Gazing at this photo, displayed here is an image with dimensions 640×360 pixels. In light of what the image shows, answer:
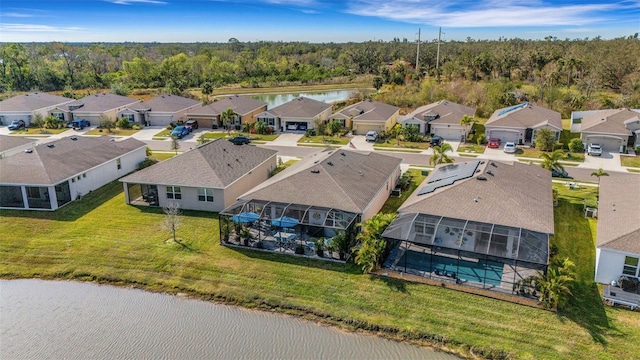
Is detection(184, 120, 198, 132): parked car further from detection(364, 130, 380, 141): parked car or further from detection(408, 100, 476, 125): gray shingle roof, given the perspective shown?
detection(408, 100, 476, 125): gray shingle roof

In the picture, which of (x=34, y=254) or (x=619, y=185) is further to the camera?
(x=619, y=185)

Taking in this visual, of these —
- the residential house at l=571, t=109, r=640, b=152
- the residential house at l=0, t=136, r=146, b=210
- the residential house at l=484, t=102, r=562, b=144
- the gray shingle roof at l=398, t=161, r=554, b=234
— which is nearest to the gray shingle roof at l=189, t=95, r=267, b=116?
the residential house at l=0, t=136, r=146, b=210

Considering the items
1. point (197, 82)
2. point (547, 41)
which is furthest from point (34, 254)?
point (547, 41)

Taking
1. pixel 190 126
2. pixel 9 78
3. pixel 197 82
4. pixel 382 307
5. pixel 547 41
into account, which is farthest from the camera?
pixel 547 41

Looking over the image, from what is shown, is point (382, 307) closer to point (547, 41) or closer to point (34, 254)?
point (34, 254)

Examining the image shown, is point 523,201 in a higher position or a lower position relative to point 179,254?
higher

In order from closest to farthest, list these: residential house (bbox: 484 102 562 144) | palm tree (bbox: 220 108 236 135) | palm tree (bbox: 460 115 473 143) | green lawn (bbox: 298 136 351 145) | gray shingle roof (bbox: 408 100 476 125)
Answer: residential house (bbox: 484 102 562 144)
palm tree (bbox: 460 115 473 143)
green lawn (bbox: 298 136 351 145)
gray shingle roof (bbox: 408 100 476 125)
palm tree (bbox: 220 108 236 135)

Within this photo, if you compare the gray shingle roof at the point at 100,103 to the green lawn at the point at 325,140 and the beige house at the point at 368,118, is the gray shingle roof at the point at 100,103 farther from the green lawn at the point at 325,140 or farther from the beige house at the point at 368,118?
the beige house at the point at 368,118
